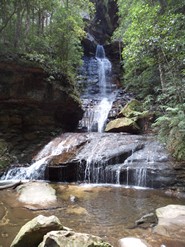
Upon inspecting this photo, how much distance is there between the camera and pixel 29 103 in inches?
525

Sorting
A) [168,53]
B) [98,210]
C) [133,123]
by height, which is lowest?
[98,210]

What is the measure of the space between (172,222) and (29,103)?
9.91 metres

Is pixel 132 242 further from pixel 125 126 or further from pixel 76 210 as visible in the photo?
pixel 125 126

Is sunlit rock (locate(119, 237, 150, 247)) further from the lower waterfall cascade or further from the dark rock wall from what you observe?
the dark rock wall

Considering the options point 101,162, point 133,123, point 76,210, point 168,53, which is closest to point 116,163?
point 101,162

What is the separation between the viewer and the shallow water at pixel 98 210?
4.91 metres

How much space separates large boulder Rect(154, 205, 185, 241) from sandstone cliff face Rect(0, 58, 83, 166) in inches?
298

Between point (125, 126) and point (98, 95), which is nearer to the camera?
point (125, 126)

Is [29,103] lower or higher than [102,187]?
higher

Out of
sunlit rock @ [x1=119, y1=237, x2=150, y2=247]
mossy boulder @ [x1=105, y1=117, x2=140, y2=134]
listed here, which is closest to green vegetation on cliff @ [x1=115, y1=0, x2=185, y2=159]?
mossy boulder @ [x1=105, y1=117, x2=140, y2=134]

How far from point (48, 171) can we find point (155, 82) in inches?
366

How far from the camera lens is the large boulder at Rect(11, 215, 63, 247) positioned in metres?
3.99

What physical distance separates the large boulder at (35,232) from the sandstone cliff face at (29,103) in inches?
304

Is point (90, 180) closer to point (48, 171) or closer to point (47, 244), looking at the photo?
point (48, 171)
